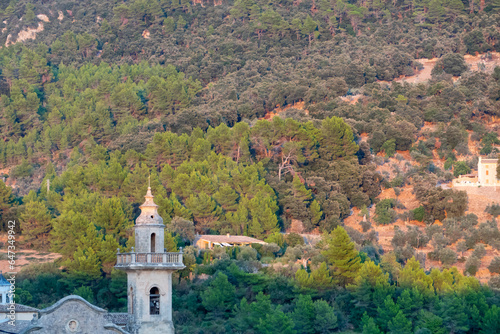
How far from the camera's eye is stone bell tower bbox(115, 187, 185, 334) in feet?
88.5

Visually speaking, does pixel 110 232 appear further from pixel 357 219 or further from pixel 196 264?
pixel 357 219

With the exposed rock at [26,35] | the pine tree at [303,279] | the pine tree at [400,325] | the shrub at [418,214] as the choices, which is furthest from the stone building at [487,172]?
the exposed rock at [26,35]

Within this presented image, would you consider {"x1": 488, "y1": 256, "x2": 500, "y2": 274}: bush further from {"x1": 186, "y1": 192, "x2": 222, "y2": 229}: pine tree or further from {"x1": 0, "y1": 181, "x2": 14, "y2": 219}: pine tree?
{"x1": 0, "y1": 181, "x2": 14, "y2": 219}: pine tree

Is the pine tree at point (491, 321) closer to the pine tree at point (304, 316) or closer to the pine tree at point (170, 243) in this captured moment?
the pine tree at point (304, 316)

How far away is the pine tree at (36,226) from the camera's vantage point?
2135 inches

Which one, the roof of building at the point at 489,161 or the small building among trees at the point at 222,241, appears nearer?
the small building among trees at the point at 222,241

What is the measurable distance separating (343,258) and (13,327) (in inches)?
912

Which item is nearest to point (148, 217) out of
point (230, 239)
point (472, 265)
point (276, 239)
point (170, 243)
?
point (170, 243)

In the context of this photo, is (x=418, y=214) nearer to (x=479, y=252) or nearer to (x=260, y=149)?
(x=479, y=252)

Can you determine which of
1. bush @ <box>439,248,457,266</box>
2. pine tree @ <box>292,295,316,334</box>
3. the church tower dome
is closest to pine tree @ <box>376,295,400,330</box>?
pine tree @ <box>292,295,316,334</box>

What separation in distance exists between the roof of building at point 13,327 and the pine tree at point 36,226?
85.4 feet

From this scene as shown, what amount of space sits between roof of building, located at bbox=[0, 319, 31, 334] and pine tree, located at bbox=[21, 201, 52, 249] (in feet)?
85.4

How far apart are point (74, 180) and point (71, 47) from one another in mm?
50998

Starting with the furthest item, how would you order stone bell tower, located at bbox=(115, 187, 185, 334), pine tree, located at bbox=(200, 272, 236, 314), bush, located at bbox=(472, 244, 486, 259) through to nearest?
bush, located at bbox=(472, 244, 486, 259), pine tree, located at bbox=(200, 272, 236, 314), stone bell tower, located at bbox=(115, 187, 185, 334)
